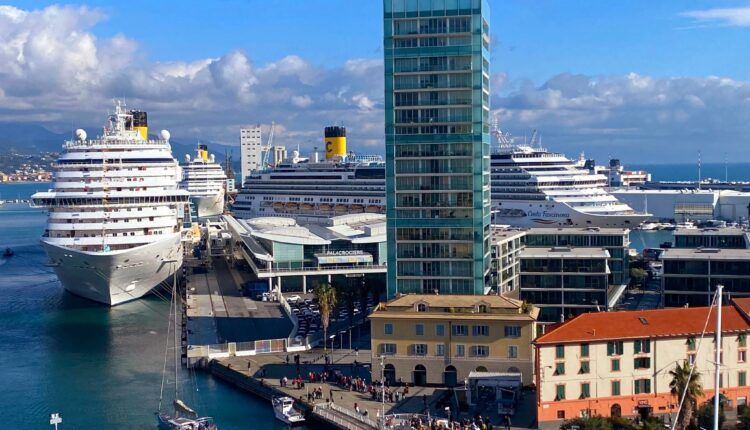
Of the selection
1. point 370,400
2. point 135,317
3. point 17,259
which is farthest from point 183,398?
point 17,259

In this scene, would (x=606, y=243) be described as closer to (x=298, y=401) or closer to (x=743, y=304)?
(x=743, y=304)

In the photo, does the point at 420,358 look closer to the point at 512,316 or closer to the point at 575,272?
the point at 512,316

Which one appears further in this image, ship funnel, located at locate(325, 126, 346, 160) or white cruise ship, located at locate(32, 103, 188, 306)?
ship funnel, located at locate(325, 126, 346, 160)

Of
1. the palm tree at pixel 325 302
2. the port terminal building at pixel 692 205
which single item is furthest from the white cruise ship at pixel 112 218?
the port terminal building at pixel 692 205

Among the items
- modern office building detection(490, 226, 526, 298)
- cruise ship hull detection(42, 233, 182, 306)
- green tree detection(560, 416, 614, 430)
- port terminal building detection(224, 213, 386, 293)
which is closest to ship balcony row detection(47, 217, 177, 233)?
cruise ship hull detection(42, 233, 182, 306)

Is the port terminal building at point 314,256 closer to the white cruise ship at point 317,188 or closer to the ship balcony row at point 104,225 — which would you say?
the ship balcony row at point 104,225

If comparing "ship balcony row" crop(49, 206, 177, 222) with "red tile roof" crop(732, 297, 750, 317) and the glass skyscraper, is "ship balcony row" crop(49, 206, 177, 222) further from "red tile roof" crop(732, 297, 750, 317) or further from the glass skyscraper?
"red tile roof" crop(732, 297, 750, 317)
